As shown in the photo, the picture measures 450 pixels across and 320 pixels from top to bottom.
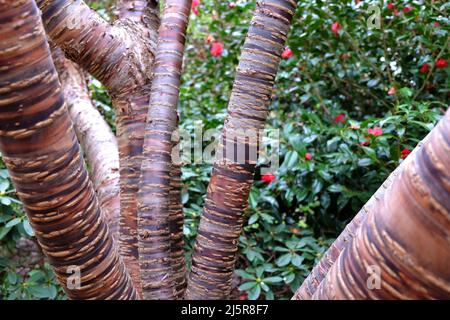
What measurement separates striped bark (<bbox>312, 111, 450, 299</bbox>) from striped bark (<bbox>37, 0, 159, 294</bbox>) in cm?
Answer: 68

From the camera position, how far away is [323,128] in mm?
1756

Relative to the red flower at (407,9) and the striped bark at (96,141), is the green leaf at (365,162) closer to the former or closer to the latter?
the red flower at (407,9)

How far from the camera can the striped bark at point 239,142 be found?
0.96 metres

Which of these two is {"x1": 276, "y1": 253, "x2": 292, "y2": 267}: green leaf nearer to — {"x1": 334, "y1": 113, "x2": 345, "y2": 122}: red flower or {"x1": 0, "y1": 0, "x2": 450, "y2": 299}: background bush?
{"x1": 0, "y1": 0, "x2": 450, "y2": 299}: background bush

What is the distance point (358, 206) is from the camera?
5.41 feet

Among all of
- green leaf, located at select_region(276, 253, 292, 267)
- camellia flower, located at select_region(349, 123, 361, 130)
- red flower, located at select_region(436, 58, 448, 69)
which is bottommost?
green leaf, located at select_region(276, 253, 292, 267)

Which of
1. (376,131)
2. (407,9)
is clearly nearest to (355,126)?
(376,131)

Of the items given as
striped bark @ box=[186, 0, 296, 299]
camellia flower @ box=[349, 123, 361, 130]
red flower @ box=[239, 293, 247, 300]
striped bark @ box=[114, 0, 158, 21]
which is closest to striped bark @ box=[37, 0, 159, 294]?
striped bark @ box=[114, 0, 158, 21]

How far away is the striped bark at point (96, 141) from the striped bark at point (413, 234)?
0.81 meters

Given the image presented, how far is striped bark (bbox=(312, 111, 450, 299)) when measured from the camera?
0.41m
